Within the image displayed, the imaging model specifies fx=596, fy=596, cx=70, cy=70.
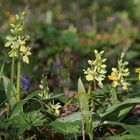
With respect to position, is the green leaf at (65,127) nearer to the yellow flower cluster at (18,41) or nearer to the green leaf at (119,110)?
the green leaf at (119,110)

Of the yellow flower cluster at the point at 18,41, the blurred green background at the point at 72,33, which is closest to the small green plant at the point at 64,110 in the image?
the yellow flower cluster at the point at 18,41

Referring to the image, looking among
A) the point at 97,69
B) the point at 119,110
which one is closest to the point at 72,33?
the point at 119,110

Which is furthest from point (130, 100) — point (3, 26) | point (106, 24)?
point (106, 24)

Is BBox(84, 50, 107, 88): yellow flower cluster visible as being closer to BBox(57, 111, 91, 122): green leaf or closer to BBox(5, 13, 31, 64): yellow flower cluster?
BBox(57, 111, 91, 122): green leaf

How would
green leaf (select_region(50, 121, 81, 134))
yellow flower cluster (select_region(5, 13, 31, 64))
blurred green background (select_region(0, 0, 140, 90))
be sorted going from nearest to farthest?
green leaf (select_region(50, 121, 81, 134)) → yellow flower cluster (select_region(5, 13, 31, 64)) → blurred green background (select_region(0, 0, 140, 90))

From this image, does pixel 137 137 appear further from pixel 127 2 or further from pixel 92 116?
pixel 127 2

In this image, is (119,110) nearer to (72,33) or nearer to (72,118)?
(72,118)

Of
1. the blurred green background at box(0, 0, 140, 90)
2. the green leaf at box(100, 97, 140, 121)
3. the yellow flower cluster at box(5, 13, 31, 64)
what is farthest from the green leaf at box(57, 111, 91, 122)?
the blurred green background at box(0, 0, 140, 90)

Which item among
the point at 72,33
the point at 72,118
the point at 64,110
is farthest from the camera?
the point at 72,33
